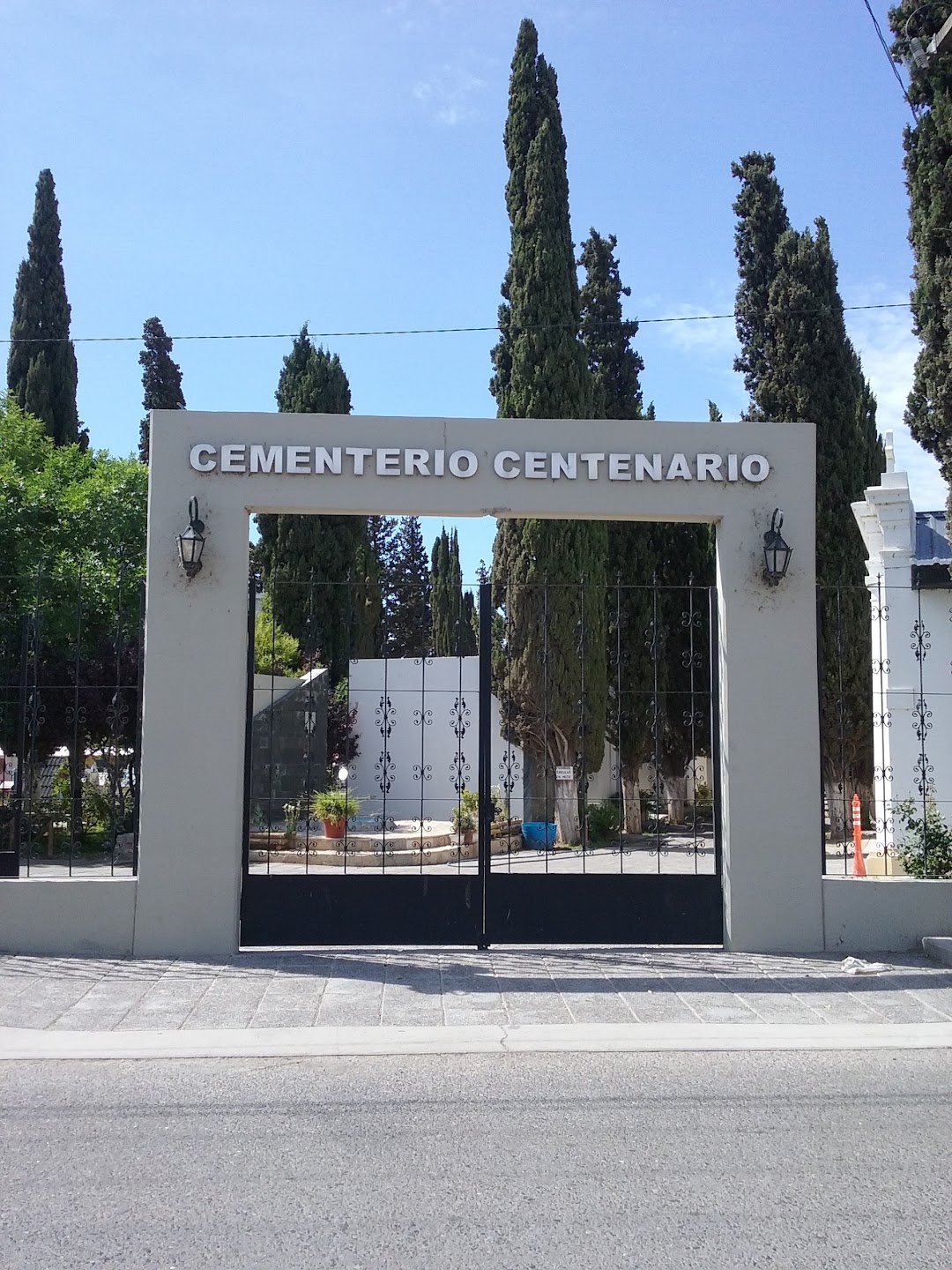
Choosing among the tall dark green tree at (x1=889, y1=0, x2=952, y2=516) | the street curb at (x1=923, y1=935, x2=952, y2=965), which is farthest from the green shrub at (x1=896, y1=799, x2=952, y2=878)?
the tall dark green tree at (x1=889, y1=0, x2=952, y2=516)

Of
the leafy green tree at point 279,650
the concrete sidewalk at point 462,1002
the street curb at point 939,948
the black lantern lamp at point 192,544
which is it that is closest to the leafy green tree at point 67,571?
the leafy green tree at point 279,650

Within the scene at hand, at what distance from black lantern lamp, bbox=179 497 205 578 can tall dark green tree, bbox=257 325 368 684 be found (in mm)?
17542

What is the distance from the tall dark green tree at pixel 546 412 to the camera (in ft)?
65.8

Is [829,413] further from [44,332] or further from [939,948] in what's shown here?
[44,332]

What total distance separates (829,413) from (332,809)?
12.5 m

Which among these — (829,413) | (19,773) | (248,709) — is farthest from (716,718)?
(829,413)

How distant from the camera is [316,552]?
29312 mm

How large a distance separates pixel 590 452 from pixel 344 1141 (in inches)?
221

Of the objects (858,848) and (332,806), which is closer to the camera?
(858,848)

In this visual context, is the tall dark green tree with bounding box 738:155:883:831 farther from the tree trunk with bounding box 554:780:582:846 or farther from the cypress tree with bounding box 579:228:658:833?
the tree trunk with bounding box 554:780:582:846

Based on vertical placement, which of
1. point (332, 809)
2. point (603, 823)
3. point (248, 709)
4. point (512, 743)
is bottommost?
point (603, 823)

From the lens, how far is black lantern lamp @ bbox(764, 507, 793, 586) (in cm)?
859

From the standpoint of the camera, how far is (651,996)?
729 centimetres

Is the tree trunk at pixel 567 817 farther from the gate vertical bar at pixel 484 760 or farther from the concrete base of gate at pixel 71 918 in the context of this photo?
the concrete base of gate at pixel 71 918
